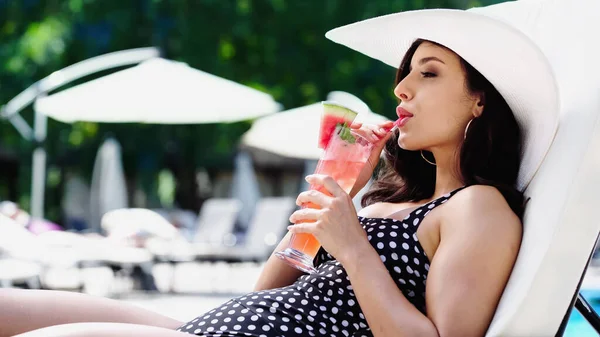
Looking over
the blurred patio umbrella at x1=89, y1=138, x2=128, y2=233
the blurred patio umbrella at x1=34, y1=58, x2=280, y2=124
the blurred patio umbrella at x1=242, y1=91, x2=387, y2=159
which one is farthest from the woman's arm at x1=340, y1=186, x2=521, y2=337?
the blurred patio umbrella at x1=89, y1=138, x2=128, y2=233

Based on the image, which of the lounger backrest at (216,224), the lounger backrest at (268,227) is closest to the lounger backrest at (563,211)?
the lounger backrest at (268,227)

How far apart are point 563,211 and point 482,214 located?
0.70ft

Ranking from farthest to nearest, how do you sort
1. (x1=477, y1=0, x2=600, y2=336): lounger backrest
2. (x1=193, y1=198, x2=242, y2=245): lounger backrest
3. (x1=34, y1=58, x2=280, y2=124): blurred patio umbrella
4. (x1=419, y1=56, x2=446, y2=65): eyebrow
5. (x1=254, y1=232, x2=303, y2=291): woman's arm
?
(x1=193, y1=198, x2=242, y2=245): lounger backrest
(x1=34, y1=58, x2=280, y2=124): blurred patio umbrella
(x1=254, y1=232, x2=303, y2=291): woman's arm
(x1=419, y1=56, x2=446, y2=65): eyebrow
(x1=477, y1=0, x2=600, y2=336): lounger backrest

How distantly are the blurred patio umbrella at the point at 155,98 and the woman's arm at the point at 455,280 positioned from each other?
9.35 meters

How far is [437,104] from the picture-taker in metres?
2.41

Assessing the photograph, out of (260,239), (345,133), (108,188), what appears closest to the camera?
(345,133)

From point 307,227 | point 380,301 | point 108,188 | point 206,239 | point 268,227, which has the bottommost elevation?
point 206,239

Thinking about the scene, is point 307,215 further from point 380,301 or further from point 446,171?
point 446,171

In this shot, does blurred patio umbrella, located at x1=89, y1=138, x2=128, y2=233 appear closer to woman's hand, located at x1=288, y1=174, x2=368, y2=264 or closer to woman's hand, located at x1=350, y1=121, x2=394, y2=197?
woman's hand, located at x1=350, y1=121, x2=394, y2=197

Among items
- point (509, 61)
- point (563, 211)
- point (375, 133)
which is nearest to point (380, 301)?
point (563, 211)

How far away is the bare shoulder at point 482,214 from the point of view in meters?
2.13

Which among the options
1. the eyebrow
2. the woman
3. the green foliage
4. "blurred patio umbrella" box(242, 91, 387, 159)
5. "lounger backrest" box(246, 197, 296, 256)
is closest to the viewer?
the woman

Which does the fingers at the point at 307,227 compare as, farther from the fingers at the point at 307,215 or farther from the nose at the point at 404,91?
the nose at the point at 404,91

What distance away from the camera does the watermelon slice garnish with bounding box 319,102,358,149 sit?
2.35m
